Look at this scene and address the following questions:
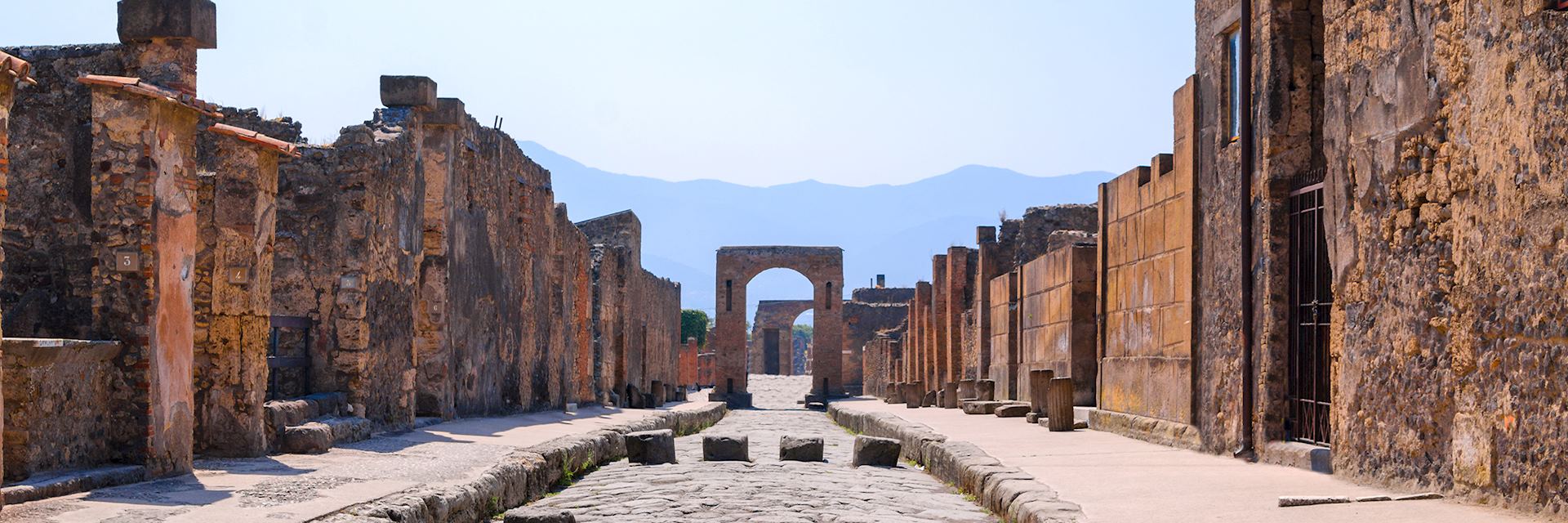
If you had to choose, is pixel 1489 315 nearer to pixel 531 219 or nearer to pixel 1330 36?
pixel 1330 36

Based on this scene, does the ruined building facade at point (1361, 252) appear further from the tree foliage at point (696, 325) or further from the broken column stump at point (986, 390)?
the tree foliage at point (696, 325)

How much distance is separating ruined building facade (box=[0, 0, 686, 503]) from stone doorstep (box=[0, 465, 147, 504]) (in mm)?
67

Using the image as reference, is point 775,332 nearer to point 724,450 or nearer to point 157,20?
point 724,450

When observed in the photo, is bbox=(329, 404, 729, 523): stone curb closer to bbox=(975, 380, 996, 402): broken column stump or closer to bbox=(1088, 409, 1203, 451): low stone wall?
bbox=(1088, 409, 1203, 451): low stone wall

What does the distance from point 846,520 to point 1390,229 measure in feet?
9.39

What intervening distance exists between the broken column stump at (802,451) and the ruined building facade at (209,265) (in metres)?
3.19

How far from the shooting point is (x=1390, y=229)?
6746 mm

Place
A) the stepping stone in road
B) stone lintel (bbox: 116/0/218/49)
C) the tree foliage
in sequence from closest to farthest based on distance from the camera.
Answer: the stepping stone in road
stone lintel (bbox: 116/0/218/49)
the tree foliage

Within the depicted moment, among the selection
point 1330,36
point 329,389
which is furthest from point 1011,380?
point 1330,36

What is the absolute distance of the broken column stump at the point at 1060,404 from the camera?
12.5 meters

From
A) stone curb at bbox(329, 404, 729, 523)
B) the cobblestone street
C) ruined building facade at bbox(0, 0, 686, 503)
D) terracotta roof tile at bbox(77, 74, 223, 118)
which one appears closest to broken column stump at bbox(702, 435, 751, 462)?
the cobblestone street

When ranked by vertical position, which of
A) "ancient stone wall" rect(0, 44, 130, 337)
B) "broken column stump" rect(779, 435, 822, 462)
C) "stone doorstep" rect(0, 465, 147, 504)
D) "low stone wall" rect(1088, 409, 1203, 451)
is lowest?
"broken column stump" rect(779, 435, 822, 462)

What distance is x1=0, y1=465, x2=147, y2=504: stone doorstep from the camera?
586cm

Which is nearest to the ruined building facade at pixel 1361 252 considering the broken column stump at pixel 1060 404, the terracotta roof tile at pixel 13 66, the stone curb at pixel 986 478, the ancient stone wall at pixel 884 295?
the broken column stump at pixel 1060 404
